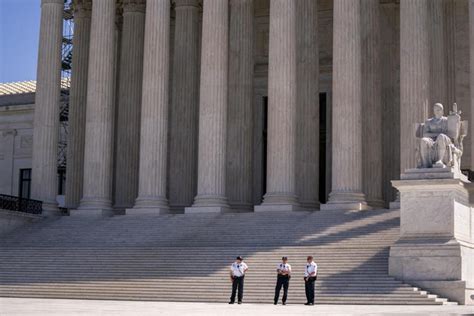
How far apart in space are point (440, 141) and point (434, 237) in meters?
3.99

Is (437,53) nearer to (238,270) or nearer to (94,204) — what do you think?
(94,204)

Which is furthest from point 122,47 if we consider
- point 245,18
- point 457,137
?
point 457,137

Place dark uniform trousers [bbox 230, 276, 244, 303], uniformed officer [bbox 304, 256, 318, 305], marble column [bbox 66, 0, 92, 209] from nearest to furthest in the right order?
uniformed officer [bbox 304, 256, 318, 305] < dark uniform trousers [bbox 230, 276, 244, 303] < marble column [bbox 66, 0, 92, 209]

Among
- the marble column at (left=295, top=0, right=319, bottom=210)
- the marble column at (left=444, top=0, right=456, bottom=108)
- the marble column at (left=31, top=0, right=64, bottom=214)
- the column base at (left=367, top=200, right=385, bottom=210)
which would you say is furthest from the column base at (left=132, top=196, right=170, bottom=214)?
the marble column at (left=444, top=0, right=456, bottom=108)

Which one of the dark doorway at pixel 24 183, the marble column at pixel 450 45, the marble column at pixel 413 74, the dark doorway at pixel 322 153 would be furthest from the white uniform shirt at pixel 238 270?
the dark doorway at pixel 24 183

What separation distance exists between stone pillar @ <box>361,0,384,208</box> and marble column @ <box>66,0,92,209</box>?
21289 mm

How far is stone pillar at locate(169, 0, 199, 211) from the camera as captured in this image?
6544 cm

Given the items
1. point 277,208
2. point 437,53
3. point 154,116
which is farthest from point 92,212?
point 437,53

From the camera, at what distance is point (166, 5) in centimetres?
6019

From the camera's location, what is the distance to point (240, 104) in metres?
62.8

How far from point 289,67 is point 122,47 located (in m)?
17.9

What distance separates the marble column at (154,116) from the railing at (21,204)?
267 inches

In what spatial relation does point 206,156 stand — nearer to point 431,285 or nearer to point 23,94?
point 431,285

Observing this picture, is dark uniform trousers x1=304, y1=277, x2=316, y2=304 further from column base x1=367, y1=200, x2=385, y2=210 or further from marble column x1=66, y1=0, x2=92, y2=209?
marble column x1=66, y1=0, x2=92, y2=209
